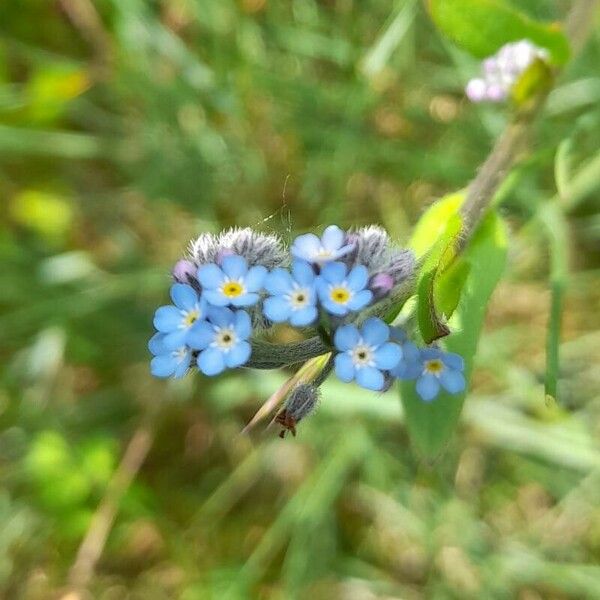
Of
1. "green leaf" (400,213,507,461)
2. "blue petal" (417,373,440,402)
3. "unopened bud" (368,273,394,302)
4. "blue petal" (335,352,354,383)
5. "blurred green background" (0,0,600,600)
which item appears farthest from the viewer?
"blurred green background" (0,0,600,600)

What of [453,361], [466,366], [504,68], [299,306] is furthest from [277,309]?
[504,68]

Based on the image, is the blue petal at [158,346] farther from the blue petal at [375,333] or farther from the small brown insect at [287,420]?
the blue petal at [375,333]

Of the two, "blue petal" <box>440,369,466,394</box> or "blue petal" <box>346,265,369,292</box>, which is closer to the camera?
"blue petal" <box>346,265,369,292</box>

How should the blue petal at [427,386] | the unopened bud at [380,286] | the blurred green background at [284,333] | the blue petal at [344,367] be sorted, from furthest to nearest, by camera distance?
the blurred green background at [284,333] → the blue petal at [427,386] → the unopened bud at [380,286] → the blue petal at [344,367]

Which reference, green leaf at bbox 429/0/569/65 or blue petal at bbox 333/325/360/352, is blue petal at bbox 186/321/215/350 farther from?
green leaf at bbox 429/0/569/65

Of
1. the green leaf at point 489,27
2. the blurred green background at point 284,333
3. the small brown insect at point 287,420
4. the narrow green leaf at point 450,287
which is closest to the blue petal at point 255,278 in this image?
the small brown insect at point 287,420

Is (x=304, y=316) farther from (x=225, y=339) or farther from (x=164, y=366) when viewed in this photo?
(x=164, y=366)

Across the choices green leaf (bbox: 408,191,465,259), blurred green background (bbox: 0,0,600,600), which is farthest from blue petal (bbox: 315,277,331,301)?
blurred green background (bbox: 0,0,600,600)
